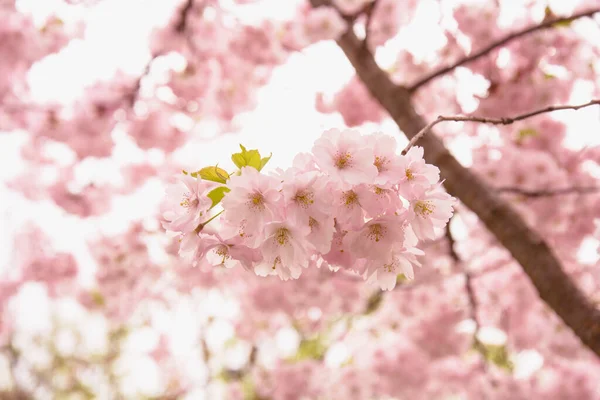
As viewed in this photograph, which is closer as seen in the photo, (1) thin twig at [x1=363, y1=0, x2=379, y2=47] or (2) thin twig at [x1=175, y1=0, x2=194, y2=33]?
(1) thin twig at [x1=363, y1=0, x2=379, y2=47]

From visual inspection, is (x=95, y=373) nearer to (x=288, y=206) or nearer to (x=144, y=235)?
(x=144, y=235)

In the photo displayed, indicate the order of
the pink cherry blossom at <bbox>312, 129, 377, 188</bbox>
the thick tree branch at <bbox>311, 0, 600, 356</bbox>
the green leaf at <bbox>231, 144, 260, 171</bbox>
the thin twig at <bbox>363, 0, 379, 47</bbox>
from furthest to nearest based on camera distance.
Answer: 1. the thin twig at <bbox>363, 0, 379, 47</bbox>
2. the thick tree branch at <bbox>311, 0, 600, 356</bbox>
3. the green leaf at <bbox>231, 144, 260, 171</bbox>
4. the pink cherry blossom at <bbox>312, 129, 377, 188</bbox>

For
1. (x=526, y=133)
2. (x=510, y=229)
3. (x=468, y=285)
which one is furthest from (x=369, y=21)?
(x=526, y=133)

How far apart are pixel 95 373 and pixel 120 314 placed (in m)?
4.96

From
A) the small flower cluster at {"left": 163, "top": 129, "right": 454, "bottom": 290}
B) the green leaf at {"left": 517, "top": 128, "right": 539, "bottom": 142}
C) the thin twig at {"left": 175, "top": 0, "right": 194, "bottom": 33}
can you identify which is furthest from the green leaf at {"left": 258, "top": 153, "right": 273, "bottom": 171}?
the green leaf at {"left": 517, "top": 128, "right": 539, "bottom": 142}

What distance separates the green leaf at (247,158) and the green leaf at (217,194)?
0.05m

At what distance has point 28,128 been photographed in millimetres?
3994

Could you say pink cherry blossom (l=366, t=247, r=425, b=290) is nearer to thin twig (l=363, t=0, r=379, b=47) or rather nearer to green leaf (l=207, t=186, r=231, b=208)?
green leaf (l=207, t=186, r=231, b=208)

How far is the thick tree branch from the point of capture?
1547 mm

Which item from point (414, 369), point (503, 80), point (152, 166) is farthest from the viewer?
point (152, 166)

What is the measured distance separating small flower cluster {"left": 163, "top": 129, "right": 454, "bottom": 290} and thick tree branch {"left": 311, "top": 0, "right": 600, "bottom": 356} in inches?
37.5

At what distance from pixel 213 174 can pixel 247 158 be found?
7 cm

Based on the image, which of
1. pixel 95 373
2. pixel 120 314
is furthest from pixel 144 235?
pixel 95 373

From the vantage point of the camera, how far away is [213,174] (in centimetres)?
87
